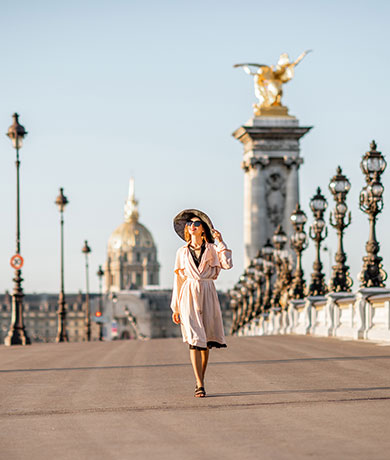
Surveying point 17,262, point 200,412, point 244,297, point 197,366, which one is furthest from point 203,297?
point 244,297

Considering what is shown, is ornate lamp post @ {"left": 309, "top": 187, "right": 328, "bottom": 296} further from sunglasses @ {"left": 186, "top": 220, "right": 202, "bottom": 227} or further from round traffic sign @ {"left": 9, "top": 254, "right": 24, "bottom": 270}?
sunglasses @ {"left": 186, "top": 220, "right": 202, "bottom": 227}

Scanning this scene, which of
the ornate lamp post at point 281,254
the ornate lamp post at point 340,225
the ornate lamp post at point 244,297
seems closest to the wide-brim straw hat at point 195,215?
the ornate lamp post at point 340,225

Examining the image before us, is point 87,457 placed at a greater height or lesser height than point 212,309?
lesser

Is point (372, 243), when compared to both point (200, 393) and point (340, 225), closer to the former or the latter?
point (340, 225)

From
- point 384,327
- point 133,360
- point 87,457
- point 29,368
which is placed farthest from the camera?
point 384,327

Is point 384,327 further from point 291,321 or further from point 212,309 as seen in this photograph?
point 291,321

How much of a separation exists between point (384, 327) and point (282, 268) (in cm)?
3353

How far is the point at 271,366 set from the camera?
1798cm

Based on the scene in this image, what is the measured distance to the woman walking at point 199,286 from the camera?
1298 cm

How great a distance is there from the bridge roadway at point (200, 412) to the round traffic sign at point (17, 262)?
21.4 metres

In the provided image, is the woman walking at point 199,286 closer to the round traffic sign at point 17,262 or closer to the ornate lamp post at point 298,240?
the round traffic sign at point 17,262

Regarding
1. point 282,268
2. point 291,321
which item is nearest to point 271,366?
point 291,321

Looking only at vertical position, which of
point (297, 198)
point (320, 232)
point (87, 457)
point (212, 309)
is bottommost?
point (87, 457)

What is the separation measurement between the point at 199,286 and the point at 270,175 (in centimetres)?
9227
